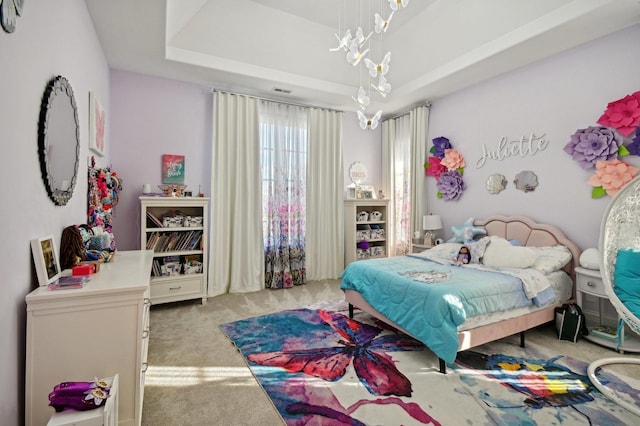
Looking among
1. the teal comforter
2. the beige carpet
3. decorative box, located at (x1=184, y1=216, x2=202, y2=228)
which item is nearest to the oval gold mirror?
the beige carpet

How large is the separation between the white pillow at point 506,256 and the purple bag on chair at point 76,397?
318 cm

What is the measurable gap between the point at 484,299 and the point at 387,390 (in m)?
1.01

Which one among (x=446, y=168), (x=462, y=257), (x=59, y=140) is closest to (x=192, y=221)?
(x=59, y=140)

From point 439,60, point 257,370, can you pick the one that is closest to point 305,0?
point 439,60

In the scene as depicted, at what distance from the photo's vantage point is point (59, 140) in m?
1.77

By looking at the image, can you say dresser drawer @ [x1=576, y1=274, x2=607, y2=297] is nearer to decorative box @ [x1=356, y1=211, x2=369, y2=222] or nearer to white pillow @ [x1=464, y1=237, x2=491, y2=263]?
white pillow @ [x1=464, y1=237, x2=491, y2=263]

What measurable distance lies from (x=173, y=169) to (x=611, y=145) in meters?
4.70

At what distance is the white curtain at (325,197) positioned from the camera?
16.0 ft

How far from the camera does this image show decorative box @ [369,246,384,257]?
522 centimetres

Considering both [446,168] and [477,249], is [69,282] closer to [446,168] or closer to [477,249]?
[477,249]

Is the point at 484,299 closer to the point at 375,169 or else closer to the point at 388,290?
the point at 388,290

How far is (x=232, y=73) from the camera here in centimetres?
380

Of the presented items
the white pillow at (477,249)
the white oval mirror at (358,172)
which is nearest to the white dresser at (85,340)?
the white pillow at (477,249)

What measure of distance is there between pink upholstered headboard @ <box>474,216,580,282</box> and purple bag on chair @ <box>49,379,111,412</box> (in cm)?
385
